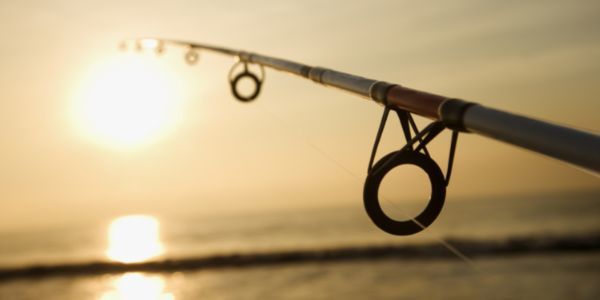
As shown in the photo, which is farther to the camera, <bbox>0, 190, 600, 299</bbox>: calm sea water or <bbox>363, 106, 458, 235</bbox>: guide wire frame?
<bbox>0, 190, 600, 299</bbox>: calm sea water

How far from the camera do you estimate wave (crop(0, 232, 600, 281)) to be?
35875mm

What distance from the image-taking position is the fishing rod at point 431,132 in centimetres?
181

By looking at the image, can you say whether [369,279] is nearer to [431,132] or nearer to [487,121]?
[431,132]

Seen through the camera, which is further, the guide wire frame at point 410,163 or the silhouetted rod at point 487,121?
the guide wire frame at point 410,163

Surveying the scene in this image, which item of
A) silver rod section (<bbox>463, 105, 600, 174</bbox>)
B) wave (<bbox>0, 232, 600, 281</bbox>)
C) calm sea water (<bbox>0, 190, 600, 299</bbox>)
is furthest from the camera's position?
wave (<bbox>0, 232, 600, 281</bbox>)

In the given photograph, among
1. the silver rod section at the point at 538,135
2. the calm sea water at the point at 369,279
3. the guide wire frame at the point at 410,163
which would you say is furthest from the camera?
the calm sea water at the point at 369,279

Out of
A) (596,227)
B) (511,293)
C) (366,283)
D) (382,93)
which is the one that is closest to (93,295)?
(366,283)

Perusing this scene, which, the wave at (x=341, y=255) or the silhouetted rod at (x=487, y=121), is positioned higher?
the silhouetted rod at (x=487, y=121)

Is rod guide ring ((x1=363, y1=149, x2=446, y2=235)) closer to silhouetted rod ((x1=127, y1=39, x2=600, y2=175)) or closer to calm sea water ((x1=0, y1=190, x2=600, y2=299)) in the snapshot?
silhouetted rod ((x1=127, y1=39, x2=600, y2=175))

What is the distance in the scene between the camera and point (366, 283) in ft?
85.7

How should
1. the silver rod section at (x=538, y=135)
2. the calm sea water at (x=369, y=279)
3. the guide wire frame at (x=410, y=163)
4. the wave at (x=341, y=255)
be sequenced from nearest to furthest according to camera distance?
the silver rod section at (x=538, y=135), the guide wire frame at (x=410, y=163), the calm sea water at (x=369, y=279), the wave at (x=341, y=255)

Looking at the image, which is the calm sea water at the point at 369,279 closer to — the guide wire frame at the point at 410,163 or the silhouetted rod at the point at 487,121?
the guide wire frame at the point at 410,163

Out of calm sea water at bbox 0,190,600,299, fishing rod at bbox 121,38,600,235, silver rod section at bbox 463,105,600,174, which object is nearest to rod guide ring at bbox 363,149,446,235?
fishing rod at bbox 121,38,600,235

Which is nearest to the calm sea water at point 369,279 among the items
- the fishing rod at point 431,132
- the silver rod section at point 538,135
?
the fishing rod at point 431,132
